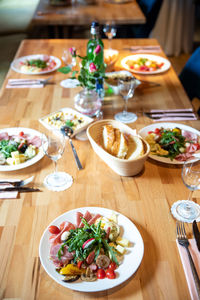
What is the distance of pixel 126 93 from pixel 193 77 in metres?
0.95

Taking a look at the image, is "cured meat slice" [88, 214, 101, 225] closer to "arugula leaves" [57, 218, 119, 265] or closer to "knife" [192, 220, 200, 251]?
"arugula leaves" [57, 218, 119, 265]

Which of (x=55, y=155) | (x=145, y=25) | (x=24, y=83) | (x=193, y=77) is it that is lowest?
(x=145, y=25)

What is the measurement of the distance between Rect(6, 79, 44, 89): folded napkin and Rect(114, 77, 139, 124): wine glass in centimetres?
65

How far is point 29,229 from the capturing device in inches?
43.1

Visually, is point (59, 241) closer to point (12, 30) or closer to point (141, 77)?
point (141, 77)

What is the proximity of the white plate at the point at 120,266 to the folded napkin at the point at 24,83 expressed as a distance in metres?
1.22

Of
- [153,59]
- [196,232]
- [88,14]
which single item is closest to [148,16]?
[88,14]

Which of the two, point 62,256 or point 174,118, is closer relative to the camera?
point 62,256

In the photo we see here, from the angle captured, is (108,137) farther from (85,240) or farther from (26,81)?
(26,81)

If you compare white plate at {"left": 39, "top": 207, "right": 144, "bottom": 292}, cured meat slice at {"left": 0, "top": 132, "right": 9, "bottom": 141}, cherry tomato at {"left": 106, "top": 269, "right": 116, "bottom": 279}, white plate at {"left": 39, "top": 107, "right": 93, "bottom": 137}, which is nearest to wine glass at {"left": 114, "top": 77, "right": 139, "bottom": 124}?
white plate at {"left": 39, "top": 107, "right": 93, "bottom": 137}

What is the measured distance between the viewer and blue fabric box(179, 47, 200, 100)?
2.33m

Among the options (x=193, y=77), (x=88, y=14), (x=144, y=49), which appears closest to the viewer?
(x=193, y=77)

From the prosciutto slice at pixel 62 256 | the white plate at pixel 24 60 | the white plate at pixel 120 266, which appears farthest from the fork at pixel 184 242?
the white plate at pixel 24 60

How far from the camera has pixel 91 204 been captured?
1.20m
